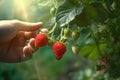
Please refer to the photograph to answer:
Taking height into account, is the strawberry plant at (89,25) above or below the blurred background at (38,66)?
above

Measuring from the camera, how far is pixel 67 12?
49.0 inches

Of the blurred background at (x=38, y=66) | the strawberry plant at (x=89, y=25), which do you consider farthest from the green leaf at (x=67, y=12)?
the blurred background at (x=38, y=66)

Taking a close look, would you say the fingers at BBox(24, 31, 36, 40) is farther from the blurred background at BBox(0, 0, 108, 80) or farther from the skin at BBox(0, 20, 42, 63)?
the blurred background at BBox(0, 0, 108, 80)

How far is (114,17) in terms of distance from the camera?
1335 millimetres

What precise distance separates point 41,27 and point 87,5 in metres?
0.21

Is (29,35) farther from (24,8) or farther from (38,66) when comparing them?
(38,66)

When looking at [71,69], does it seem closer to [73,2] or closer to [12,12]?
[12,12]

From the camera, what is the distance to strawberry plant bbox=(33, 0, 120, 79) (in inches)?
48.8

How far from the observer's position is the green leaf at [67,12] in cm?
121

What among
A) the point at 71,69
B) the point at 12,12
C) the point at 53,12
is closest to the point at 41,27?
the point at 53,12

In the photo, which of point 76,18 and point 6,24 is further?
point 6,24

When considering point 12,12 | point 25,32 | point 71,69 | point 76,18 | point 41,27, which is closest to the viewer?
point 76,18

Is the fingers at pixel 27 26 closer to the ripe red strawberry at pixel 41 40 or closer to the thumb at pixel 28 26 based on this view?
the thumb at pixel 28 26

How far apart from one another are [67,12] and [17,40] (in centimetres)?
40
